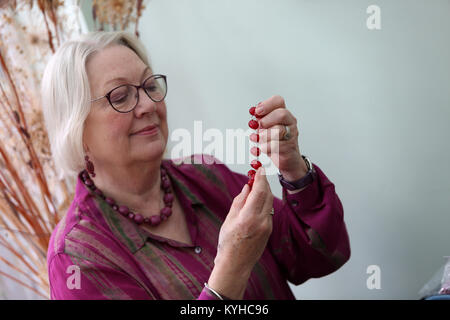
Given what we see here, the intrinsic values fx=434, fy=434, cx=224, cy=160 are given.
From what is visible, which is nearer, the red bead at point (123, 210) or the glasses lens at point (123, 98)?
the glasses lens at point (123, 98)

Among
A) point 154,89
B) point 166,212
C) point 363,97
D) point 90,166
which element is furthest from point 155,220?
point 363,97

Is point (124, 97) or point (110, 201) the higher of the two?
point (124, 97)

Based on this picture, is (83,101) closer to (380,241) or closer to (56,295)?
(56,295)

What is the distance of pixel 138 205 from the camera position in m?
1.00

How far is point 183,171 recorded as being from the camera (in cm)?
112

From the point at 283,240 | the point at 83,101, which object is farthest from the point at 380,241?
the point at 83,101

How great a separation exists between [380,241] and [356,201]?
9 centimetres

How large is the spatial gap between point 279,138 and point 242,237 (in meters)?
0.19

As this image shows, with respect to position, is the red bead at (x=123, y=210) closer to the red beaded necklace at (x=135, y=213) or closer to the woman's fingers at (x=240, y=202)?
the red beaded necklace at (x=135, y=213)

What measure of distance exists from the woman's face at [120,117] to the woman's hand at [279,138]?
0.22 metres

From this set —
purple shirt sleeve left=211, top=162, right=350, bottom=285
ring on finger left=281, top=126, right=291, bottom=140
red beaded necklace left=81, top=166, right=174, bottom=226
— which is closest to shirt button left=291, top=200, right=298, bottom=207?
purple shirt sleeve left=211, top=162, right=350, bottom=285

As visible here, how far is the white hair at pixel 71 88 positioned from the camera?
0.87 m

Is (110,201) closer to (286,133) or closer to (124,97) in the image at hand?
(124,97)

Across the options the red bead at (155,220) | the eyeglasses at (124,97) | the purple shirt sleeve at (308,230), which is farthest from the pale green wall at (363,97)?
the red bead at (155,220)
